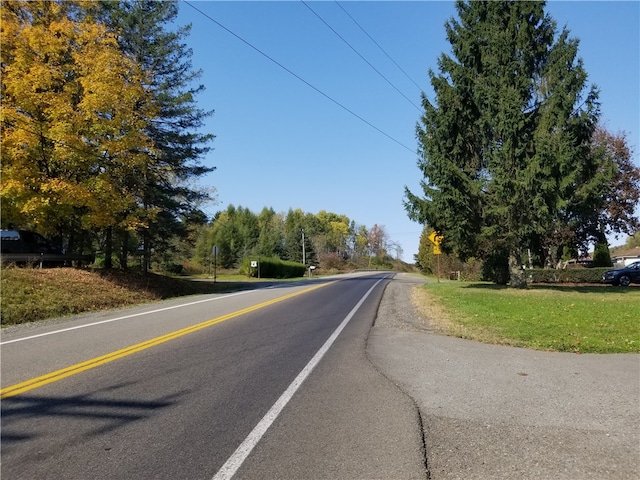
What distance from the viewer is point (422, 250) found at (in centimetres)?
6844

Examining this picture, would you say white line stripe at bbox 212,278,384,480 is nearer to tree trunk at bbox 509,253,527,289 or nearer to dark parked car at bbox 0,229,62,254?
dark parked car at bbox 0,229,62,254

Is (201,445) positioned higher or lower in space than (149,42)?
lower

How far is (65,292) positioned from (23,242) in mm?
5076

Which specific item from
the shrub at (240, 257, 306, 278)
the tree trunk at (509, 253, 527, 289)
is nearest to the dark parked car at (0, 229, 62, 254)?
the tree trunk at (509, 253, 527, 289)

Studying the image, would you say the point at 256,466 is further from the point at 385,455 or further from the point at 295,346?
the point at 295,346

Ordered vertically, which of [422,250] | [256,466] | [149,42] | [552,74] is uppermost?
[149,42]

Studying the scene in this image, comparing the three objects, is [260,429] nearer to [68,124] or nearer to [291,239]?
[68,124]

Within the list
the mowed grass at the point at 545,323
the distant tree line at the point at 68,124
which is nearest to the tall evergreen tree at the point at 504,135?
the mowed grass at the point at 545,323

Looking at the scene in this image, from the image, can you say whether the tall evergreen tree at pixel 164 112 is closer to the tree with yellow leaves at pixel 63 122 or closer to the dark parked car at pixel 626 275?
the tree with yellow leaves at pixel 63 122

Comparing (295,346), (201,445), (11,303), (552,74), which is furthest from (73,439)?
(552,74)

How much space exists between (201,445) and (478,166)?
20918 mm

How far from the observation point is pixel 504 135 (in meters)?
20.0

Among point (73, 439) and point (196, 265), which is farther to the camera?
point (196, 265)

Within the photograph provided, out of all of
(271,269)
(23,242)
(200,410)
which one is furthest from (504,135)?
(271,269)
